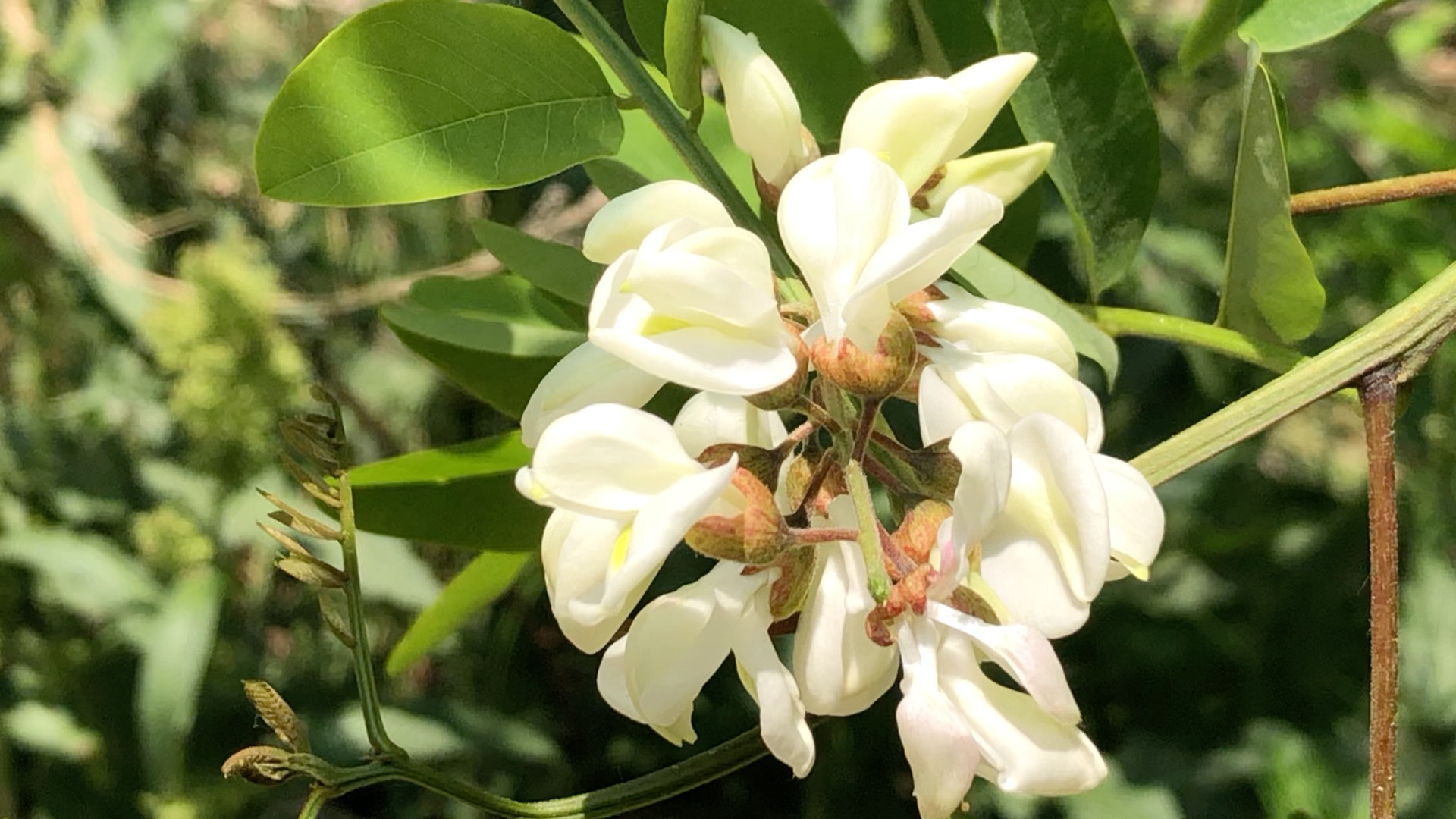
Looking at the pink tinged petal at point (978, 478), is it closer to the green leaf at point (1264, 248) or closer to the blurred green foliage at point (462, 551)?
the green leaf at point (1264, 248)

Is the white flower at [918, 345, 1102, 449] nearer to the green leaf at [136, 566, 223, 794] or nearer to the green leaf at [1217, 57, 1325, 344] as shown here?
the green leaf at [1217, 57, 1325, 344]

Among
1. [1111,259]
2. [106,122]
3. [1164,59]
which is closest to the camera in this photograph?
[1111,259]

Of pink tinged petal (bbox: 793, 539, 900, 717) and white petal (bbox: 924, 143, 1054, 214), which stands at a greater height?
white petal (bbox: 924, 143, 1054, 214)

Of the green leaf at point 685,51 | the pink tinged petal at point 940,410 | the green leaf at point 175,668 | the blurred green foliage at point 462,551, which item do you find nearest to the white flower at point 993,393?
the pink tinged petal at point 940,410

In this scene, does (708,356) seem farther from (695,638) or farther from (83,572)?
(83,572)

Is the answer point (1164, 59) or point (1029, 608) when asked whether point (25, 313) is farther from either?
point (1029, 608)

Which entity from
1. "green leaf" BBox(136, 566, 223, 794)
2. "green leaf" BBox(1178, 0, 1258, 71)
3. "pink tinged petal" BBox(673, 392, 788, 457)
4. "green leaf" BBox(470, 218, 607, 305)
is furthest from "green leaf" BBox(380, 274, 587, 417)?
"green leaf" BBox(136, 566, 223, 794)

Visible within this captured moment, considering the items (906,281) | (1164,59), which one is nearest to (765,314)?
(906,281)
